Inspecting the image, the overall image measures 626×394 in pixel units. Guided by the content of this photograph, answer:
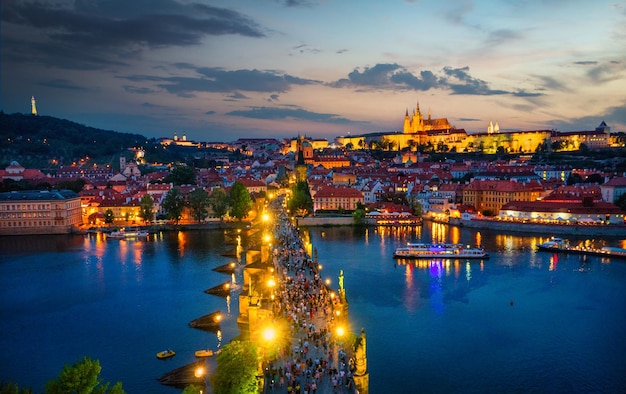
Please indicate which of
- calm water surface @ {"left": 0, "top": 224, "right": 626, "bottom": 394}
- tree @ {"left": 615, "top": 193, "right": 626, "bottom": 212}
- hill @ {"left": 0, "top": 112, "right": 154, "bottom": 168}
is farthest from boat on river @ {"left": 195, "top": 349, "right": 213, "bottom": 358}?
hill @ {"left": 0, "top": 112, "right": 154, "bottom": 168}

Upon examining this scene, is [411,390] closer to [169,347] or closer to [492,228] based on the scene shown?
[169,347]

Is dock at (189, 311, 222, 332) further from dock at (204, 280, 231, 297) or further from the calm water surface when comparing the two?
dock at (204, 280, 231, 297)

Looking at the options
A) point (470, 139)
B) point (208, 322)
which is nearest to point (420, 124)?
point (470, 139)

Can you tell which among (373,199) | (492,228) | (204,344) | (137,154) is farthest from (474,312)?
(137,154)

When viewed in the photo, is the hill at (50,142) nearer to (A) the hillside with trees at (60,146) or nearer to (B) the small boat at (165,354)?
(A) the hillside with trees at (60,146)

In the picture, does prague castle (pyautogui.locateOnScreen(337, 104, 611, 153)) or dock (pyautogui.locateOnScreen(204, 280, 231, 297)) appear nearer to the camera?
dock (pyautogui.locateOnScreen(204, 280, 231, 297))

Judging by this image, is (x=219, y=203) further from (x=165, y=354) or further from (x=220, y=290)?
(x=165, y=354)
